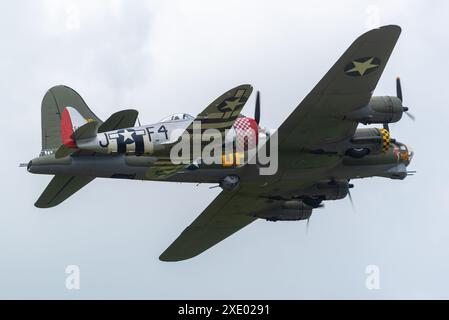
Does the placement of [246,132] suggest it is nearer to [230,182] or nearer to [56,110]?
[230,182]

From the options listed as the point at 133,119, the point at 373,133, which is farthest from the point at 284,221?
the point at 133,119

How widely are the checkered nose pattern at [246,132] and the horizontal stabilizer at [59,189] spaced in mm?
5911

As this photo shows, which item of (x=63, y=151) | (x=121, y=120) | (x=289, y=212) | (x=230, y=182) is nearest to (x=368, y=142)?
(x=230, y=182)

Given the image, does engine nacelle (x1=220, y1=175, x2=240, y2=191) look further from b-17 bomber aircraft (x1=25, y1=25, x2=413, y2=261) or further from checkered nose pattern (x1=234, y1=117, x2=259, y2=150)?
checkered nose pattern (x1=234, y1=117, x2=259, y2=150)

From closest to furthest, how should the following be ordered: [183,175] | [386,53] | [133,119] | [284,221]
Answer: [386,53]
[133,119]
[183,175]
[284,221]

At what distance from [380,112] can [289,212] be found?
26.6 ft

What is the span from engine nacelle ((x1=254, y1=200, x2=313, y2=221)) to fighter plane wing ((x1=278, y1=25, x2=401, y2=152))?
238 inches

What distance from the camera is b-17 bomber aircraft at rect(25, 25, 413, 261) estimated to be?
34.8 metres

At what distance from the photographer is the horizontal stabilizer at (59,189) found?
38.9m

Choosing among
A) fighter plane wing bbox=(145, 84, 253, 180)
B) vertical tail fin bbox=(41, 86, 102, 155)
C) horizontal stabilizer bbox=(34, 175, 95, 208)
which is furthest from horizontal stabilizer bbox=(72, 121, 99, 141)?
vertical tail fin bbox=(41, 86, 102, 155)

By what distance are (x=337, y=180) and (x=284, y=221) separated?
14.1 feet

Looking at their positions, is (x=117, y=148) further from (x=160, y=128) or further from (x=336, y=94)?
(x=336, y=94)

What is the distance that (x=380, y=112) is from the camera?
36812mm

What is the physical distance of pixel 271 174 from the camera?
39000 mm
